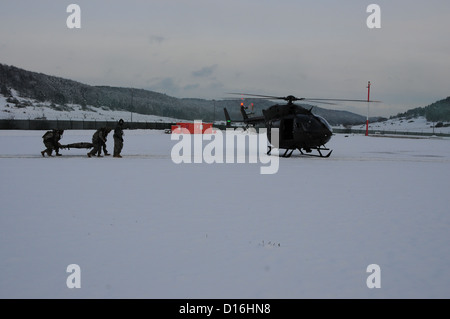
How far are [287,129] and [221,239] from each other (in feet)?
45.6

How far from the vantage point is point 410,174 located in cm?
1423

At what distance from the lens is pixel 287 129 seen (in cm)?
1914

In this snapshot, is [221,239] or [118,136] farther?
[118,136]

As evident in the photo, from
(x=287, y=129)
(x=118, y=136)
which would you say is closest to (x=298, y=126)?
(x=287, y=129)

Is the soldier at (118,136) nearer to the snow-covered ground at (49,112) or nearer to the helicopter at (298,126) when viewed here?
the helicopter at (298,126)

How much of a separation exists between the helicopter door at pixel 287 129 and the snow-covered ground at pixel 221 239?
7817mm

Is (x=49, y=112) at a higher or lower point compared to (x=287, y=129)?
higher

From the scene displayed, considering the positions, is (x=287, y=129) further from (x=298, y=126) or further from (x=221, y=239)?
(x=221, y=239)

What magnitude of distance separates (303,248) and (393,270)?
47.0 inches

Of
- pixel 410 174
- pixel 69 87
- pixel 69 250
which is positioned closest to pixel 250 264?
pixel 69 250

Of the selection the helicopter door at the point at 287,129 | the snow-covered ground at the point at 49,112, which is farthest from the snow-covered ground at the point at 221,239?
the snow-covered ground at the point at 49,112

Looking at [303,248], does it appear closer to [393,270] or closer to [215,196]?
[393,270]

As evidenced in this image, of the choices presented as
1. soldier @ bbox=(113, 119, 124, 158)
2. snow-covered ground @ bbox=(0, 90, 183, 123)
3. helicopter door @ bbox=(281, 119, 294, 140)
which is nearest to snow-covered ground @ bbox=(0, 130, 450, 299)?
soldier @ bbox=(113, 119, 124, 158)

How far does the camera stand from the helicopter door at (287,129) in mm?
18984
